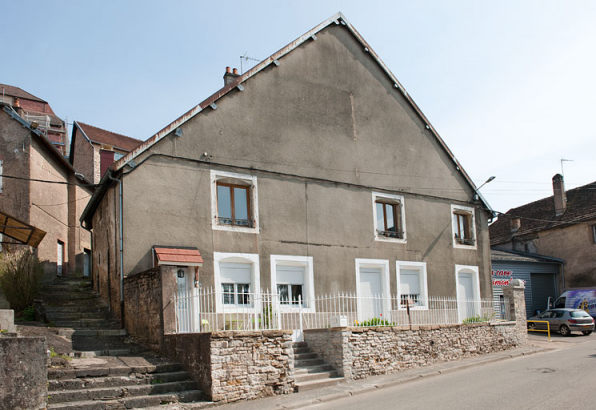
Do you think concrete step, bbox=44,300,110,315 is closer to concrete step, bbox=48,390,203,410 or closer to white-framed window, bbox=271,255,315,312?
white-framed window, bbox=271,255,315,312

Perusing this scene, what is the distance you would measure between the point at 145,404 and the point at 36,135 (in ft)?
46.7

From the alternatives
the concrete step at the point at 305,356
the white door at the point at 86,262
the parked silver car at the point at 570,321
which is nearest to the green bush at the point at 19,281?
the concrete step at the point at 305,356

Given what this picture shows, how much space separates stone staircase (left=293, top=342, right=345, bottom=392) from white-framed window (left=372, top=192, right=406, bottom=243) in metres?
5.61

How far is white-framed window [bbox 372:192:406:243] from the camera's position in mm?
18094

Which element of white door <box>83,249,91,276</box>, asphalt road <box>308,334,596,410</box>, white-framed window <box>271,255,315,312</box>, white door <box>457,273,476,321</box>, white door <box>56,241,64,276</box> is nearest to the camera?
asphalt road <box>308,334,596,410</box>

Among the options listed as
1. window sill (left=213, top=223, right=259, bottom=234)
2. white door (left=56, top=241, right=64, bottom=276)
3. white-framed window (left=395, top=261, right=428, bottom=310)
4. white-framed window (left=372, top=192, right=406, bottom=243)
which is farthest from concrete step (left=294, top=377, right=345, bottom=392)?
white door (left=56, top=241, right=64, bottom=276)

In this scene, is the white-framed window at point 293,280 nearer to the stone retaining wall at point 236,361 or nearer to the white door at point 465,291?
the stone retaining wall at point 236,361

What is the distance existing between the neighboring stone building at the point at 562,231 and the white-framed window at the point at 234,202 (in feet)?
59.7

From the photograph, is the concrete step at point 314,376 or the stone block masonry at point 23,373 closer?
the stone block masonry at point 23,373

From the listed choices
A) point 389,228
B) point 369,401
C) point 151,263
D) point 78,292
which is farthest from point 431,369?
point 78,292

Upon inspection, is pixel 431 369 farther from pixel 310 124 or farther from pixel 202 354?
pixel 310 124

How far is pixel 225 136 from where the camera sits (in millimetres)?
15109

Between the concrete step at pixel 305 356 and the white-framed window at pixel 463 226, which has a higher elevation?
the white-framed window at pixel 463 226

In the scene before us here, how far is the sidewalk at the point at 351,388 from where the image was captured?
995cm
